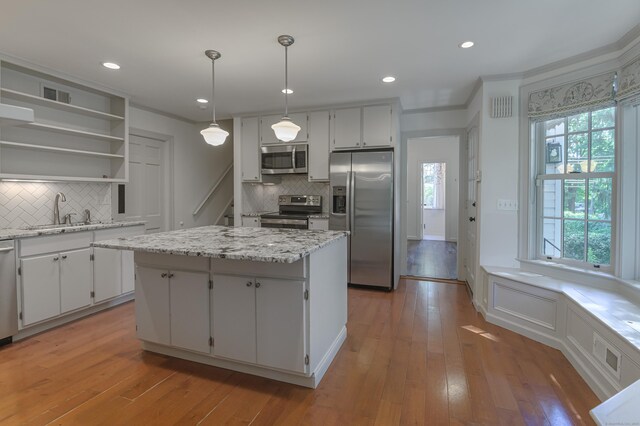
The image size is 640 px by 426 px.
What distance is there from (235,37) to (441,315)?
324 centimetres

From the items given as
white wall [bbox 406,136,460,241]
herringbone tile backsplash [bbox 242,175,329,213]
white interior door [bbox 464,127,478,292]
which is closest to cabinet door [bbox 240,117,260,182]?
herringbone tile backsplash [bbox 242,175,329,213]

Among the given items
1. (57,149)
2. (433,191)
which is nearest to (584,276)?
(57,149)

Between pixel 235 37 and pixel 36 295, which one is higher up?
pixel 235 37

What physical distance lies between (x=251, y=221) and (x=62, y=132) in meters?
2.43

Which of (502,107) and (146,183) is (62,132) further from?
(502,107)

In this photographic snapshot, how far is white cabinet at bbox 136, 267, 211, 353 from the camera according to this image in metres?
2.23

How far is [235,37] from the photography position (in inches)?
100

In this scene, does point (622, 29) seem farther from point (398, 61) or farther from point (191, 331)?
point (191, 331)

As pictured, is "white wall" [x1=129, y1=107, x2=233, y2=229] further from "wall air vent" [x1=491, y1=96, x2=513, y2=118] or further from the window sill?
the window sill

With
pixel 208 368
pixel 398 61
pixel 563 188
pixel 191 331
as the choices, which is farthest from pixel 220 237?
pixel 563 188

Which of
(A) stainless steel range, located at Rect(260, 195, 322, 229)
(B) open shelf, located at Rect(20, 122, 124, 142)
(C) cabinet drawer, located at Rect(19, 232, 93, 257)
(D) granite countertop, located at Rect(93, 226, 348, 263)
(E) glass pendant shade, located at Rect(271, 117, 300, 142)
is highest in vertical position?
(B) open shelf, located at Rect(20, 122, 124, 142)

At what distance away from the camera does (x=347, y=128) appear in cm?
434

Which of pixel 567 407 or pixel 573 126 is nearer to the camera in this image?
pixel 567 407

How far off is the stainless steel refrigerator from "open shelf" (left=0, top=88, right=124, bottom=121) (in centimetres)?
279
